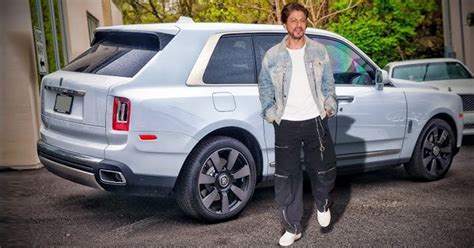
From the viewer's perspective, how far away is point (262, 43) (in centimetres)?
571

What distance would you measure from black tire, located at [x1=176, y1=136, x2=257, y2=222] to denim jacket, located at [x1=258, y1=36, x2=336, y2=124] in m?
0.85

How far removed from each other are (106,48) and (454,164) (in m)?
5.00

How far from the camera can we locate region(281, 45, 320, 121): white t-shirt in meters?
4.34

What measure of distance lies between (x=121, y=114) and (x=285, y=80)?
135 centimetres

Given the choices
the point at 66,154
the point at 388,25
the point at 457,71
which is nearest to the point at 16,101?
the point at 66,154

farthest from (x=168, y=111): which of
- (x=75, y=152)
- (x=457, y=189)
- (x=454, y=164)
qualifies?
(x=454, y=164)

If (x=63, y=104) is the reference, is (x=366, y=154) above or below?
below

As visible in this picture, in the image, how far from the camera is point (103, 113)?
15.8 ft

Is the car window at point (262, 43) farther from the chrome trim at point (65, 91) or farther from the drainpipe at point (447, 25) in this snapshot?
the drainpipe at point (447, 25)

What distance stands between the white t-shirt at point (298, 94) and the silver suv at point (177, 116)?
35.7 inches

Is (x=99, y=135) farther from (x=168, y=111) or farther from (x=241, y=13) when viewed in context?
(x=241, y=13)

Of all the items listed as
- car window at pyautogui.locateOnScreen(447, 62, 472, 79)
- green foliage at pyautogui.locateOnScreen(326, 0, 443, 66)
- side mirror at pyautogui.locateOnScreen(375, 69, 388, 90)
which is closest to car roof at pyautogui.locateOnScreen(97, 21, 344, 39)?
side mirror at pyautogui.locateOnScreen(375, 69, 388, 90)

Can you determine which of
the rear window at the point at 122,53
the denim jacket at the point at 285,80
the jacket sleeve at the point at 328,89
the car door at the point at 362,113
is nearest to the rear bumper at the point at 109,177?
the rear window at the point at 122,53

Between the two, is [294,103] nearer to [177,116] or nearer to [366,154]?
[177,116]
